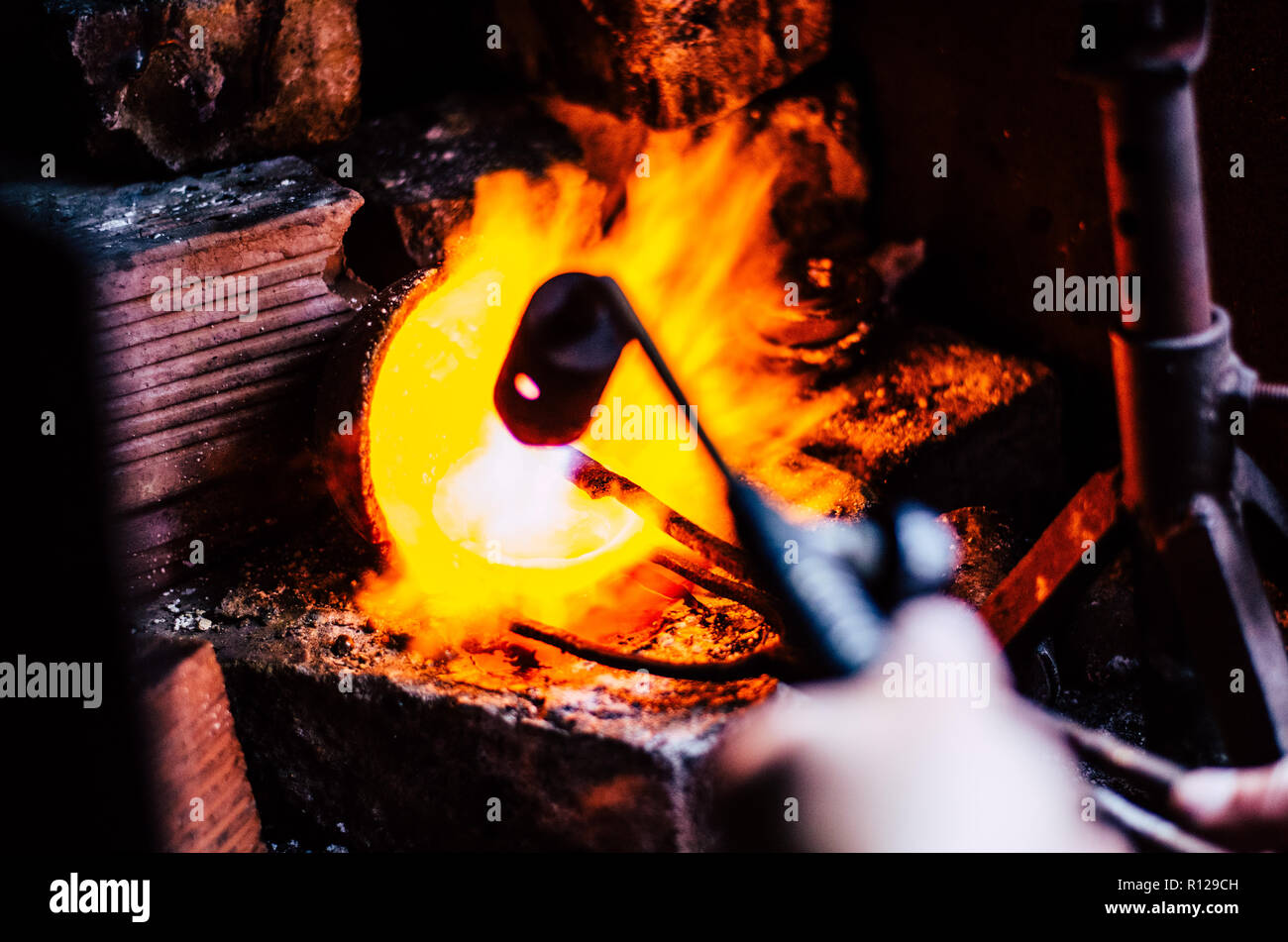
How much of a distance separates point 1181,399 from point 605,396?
5.45 ft

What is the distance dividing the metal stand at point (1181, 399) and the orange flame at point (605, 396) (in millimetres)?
1038

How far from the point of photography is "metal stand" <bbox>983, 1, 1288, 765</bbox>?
1.39 meters

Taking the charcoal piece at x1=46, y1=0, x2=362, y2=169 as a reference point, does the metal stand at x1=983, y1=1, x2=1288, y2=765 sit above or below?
below

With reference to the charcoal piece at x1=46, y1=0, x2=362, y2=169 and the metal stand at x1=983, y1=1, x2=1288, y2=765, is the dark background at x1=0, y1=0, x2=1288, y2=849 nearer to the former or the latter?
the charcoal piece at x1=46, y1=0, x2=362, y2=169

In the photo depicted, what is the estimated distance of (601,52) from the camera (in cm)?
291

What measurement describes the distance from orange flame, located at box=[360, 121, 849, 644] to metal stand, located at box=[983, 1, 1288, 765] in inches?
40.9

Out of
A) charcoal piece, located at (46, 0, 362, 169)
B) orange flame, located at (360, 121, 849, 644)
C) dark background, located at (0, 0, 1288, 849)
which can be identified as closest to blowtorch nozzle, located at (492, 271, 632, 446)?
orange flame, located at (360, 121, 849, 644)

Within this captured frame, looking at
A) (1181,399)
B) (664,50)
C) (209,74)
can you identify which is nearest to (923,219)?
(664,50)

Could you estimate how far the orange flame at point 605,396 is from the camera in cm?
236

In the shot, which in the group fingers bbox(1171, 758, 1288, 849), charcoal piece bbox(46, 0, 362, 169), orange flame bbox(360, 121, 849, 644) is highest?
charcoal piece bbox(46, 0, 362, 169)

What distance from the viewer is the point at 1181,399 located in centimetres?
153

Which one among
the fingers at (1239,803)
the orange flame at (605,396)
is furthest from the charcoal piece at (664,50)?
the fingers at (1239,803)

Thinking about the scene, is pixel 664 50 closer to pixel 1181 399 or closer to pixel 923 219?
pixel 923 219

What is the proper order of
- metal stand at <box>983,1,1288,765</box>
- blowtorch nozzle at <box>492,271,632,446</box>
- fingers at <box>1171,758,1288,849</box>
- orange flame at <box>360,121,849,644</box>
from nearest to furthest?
metal stand at <box>983,1,1288,765</box>, fingers at <box>1171,758,1288,849</box>, blowtorch nozzle at <box>492,271,632,446</box>, orange flame at <box>360,121,849,644</box>
